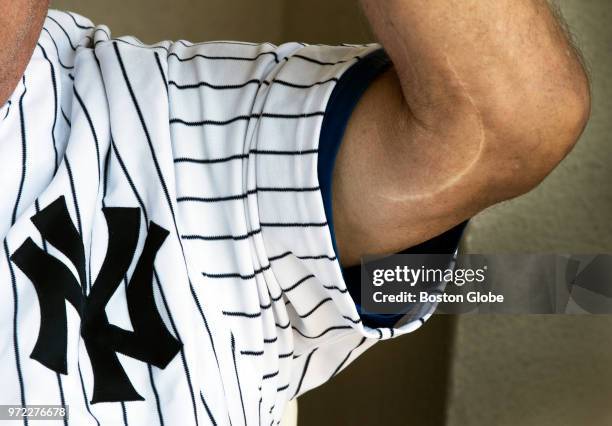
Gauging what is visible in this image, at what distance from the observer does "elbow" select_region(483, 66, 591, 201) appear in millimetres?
582

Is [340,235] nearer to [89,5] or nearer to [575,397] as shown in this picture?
[575,397]

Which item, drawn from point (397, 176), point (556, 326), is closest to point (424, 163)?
point (397, 176)

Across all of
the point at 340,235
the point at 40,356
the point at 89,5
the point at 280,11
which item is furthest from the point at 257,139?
the point at 280,11

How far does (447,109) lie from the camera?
59cm

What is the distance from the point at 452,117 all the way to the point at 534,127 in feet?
0.18

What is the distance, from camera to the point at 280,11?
67.1 inches

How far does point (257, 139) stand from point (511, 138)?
182mm

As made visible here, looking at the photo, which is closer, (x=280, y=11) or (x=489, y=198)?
(x=489, y=198)

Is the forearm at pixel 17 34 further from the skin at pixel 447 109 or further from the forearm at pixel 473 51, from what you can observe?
the forearm at pixel 473 51

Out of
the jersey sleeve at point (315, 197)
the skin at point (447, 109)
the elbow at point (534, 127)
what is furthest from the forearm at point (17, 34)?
the elbow at point (534, 127)

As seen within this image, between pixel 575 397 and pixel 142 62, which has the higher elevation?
pixel 142 62

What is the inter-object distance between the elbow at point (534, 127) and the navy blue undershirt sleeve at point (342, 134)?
0.28 ft

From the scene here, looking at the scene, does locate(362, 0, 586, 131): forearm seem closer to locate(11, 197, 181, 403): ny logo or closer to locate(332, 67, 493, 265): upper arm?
locate(332, 67, 493, 265): upper arm

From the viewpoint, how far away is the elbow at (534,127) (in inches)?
22.9
